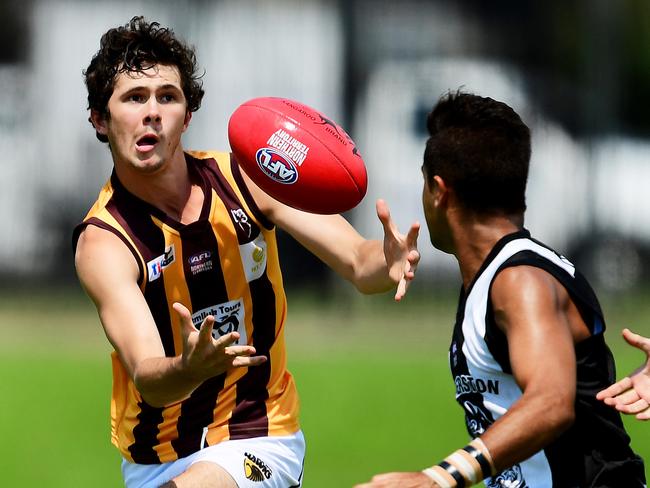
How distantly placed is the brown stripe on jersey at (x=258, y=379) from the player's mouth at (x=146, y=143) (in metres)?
0.71

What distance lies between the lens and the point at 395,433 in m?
8.09

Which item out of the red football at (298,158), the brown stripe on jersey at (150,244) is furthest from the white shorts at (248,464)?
the red football at (298,158)

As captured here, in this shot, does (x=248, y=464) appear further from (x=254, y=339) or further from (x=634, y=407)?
(x=634, y=407)

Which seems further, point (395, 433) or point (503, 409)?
point (395, 433)

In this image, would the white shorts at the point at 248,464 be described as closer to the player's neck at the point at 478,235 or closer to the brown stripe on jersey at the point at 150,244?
the brown stripe on jersey at the point at 150,244

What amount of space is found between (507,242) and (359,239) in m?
1.18

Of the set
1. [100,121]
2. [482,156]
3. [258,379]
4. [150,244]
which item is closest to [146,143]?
[100,121]

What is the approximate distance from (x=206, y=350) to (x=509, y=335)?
999mm

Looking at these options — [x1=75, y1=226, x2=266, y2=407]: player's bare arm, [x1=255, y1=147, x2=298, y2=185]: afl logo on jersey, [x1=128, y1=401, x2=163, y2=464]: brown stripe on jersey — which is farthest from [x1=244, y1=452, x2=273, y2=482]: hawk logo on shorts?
[x1=255, y1=147, x2=298, y2=185]: afl logo on jersey

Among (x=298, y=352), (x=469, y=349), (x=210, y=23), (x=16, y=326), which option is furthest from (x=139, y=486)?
(x=210, y=23)

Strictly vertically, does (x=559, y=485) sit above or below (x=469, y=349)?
below

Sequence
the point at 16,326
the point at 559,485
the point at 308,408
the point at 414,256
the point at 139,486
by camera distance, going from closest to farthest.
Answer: the point at 559,485 → the point at 414,256 → the point at 139,486 → the point at 308,408 → the point at 16,326

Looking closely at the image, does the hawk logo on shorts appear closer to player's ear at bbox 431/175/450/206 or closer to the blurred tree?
player's ear at bbox 431/175/450/206

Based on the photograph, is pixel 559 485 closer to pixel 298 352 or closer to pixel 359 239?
pixel 359 239
